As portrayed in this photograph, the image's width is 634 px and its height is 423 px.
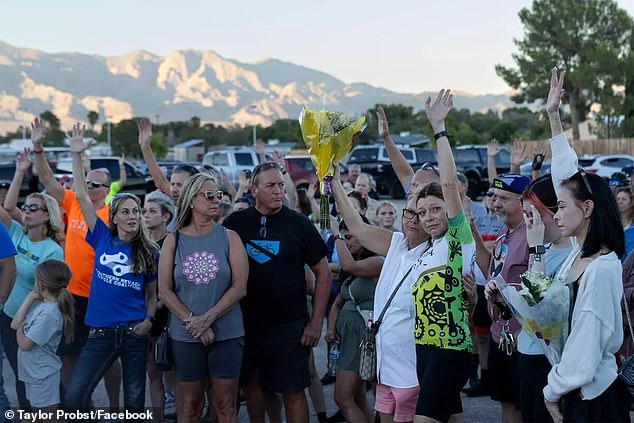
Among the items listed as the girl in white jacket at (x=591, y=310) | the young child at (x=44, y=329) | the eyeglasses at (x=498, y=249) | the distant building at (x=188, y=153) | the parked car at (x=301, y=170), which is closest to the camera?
the girl in white jacket at (x=591, y=310)

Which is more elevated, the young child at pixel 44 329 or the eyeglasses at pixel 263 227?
the eyeglasses at pixel 263 227

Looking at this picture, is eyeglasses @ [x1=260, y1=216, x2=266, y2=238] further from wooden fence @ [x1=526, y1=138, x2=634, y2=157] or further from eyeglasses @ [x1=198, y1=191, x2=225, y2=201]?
wooden fence @ [x1=526, y1=138, x2=634, y2=157]

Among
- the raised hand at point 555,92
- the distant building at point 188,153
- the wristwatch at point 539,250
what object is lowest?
the distant building at point 188,153

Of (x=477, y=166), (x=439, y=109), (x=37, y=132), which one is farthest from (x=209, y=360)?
(x=477, y=166)

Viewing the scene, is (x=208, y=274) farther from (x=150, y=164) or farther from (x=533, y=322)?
(x=150, y=164)

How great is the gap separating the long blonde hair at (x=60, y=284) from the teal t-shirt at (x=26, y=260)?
1.77 ft

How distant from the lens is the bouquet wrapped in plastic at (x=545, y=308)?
3.43m

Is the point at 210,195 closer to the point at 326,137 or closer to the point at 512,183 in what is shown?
the point at 326,137

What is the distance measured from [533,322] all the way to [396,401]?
55.6 inches

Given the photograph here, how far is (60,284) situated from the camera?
18.6 feet

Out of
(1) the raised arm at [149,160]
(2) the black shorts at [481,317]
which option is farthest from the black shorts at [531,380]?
(1) the raised arm at [149,160]

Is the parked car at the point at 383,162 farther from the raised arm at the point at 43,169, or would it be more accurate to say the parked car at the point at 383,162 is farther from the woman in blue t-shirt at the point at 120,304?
the woman in blue t-shirt at the point at 120,304

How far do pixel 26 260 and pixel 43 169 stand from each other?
2.50 feet

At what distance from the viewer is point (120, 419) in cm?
574
